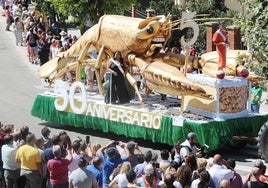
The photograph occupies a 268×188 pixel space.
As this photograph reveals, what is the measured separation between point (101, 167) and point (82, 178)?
1023 millimetres

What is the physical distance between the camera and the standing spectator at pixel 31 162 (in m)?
12.9

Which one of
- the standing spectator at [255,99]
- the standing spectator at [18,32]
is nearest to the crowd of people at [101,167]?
the standing spectator at [255,99]

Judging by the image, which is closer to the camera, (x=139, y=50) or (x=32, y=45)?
(x=139, y=50)

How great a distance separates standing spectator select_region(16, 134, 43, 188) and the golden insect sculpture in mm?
5285

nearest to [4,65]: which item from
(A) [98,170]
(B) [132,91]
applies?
(B) [132,91]

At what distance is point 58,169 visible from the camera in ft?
40.9

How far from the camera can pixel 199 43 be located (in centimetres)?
Answer: 3083

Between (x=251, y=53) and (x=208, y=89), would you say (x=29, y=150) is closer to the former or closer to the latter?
(x=251, y=53)

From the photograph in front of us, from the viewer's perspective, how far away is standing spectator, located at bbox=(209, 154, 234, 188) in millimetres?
12125

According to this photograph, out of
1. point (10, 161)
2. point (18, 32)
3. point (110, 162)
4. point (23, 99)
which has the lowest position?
point (23, 99)

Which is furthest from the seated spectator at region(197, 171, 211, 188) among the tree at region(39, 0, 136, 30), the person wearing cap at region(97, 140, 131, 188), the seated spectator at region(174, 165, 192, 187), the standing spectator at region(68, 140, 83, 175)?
the tree at region(39, 0, 136, 30)

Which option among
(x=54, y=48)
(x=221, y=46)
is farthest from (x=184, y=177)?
(x=54, y=48)

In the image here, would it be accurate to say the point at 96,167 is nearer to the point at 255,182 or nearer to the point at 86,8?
the point at 255,182

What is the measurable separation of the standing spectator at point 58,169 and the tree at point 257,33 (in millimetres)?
4171
